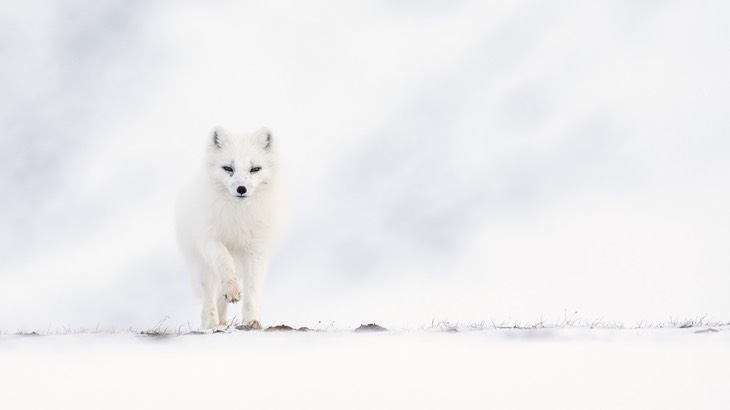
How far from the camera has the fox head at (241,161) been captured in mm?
10789

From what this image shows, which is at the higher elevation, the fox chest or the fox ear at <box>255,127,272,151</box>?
the fox ear at <box>255,127,272,151</box>

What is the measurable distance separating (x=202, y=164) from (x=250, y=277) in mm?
1545

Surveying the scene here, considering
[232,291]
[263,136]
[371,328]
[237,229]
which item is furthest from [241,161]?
[371,328]

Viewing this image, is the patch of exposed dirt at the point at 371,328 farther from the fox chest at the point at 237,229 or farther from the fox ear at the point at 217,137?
the fox ear at the point at 217,137

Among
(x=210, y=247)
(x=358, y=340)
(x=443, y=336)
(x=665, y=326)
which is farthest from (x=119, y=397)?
(x=665, y=326)

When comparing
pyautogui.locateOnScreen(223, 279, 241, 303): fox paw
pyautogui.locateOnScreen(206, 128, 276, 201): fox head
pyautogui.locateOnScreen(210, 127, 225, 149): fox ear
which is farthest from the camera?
pyautogui.locateOnScreen(210, 127, 225, 149): fox ear

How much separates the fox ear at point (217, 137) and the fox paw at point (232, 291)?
1730 mm

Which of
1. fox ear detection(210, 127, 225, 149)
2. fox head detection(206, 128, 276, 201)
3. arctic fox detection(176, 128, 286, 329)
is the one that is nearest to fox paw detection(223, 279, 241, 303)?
arctic fox detection(176, 128, 286, 329)

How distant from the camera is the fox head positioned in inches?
425

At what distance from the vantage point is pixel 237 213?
1112 cm

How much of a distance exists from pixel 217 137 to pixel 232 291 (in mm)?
1954

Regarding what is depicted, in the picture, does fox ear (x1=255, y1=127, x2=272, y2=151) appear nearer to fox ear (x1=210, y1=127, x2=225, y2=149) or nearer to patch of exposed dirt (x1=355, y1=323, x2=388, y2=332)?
fox ear (x1=210, y1=127, x2=225, y2=149)

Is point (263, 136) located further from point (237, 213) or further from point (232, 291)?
point (232, 291)

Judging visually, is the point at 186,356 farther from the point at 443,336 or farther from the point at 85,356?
the point at 443,336
